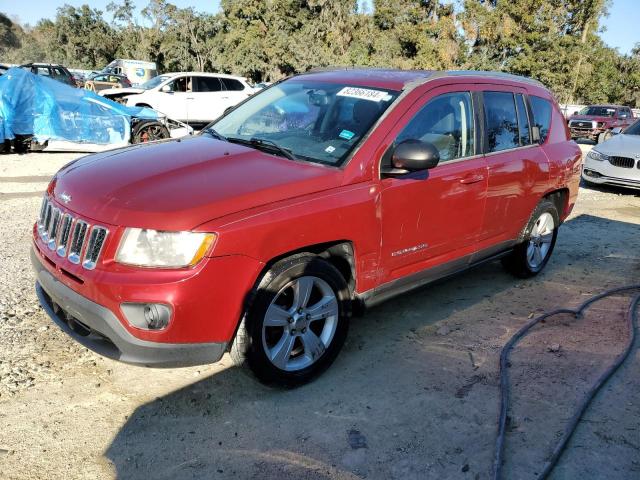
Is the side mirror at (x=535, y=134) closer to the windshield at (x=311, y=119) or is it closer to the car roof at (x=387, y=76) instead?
the car roof at (x=387, y=76)

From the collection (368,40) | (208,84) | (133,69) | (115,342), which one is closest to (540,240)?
(115,342)

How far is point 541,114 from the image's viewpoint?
200 inches

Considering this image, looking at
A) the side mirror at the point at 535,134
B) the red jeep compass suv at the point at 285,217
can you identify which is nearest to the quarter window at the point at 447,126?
the red jeep compass suv at the point at 285,217

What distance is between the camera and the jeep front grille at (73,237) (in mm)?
2756

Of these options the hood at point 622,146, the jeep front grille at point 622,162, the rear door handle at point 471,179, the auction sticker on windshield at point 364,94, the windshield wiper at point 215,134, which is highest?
the auction sticker on windshield at point 364,94

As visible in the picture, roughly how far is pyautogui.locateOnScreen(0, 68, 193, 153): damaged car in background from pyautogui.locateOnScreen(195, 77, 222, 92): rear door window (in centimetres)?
503

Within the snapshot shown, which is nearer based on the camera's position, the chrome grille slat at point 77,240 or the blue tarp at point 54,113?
the chrome grille slat at point 77,240

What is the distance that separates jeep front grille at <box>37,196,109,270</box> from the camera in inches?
108

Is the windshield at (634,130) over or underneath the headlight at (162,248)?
underneath

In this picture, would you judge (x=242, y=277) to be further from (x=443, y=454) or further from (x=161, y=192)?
(x=443, y=454)

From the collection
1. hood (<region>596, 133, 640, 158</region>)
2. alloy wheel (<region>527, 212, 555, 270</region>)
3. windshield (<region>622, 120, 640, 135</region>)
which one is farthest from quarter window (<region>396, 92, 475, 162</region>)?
windshield (<region>622, 120, 640, 135</region>)

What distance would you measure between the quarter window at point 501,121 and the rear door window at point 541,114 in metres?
0.38

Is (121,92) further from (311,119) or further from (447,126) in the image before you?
(447,126)

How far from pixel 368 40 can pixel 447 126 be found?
43998 millimetres
